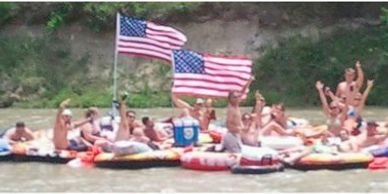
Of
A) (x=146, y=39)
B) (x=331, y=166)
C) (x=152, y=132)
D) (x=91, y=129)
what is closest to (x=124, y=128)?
(x=152, y=132)

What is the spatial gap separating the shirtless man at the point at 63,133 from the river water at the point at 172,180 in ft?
1.32

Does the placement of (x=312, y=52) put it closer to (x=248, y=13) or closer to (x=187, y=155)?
(x=248, y=13)

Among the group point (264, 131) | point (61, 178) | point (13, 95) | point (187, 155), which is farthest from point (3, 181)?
point (13, 95)

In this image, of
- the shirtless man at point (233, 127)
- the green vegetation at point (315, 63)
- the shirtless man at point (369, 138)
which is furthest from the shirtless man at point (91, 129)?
the green vegetation at point (315, 63)

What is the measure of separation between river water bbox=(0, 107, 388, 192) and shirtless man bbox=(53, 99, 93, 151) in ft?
1.32

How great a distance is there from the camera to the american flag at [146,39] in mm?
18656

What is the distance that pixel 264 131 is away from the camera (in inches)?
691

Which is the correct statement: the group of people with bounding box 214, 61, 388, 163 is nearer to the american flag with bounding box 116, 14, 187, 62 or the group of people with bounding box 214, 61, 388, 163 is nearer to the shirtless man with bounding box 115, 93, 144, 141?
the shirtless man with bounding box 115, 93, 144, 141

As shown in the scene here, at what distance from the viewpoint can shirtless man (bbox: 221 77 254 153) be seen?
16.2 meters

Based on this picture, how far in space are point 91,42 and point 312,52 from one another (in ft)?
20.3

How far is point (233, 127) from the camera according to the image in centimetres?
1628

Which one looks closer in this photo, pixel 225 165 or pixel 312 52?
pixel 225 165

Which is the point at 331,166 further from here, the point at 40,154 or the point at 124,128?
the point at 40,154

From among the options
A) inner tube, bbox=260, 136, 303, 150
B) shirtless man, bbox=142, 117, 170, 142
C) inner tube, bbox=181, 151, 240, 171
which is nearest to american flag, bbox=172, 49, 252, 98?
shirtless man, bbox=142, 117, 170, 142
